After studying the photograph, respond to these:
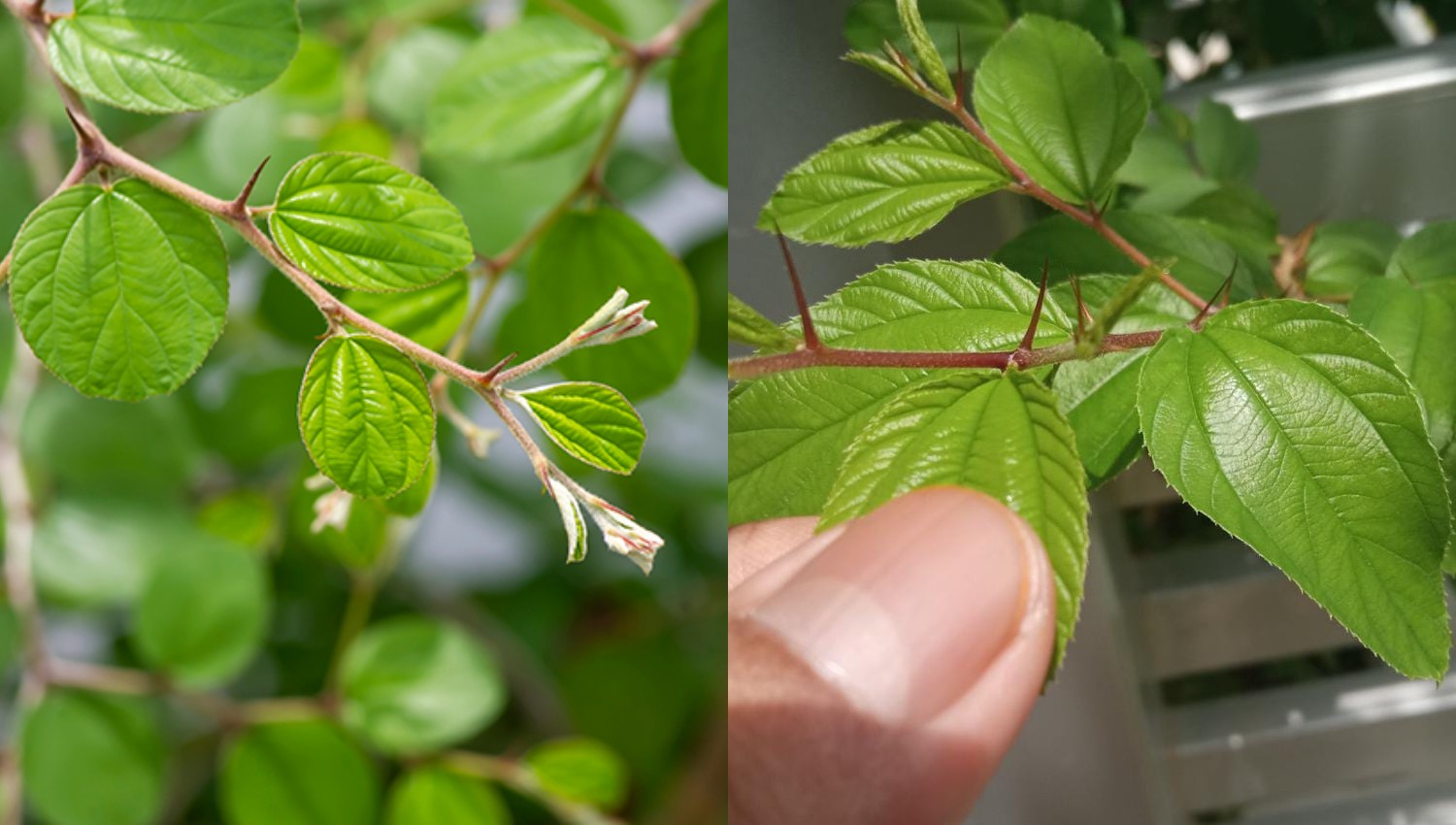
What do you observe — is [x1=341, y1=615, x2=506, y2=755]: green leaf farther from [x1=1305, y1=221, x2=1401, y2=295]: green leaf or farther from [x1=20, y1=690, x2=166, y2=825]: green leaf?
[x1=1305, y1=221, x2=1401, y2=295]: green leaf

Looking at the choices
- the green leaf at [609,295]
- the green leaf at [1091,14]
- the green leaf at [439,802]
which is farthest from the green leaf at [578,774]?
the green leaf at [1091,14]

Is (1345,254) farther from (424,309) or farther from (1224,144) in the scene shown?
(424,309)

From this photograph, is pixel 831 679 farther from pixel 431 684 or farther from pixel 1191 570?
pixel 431 684

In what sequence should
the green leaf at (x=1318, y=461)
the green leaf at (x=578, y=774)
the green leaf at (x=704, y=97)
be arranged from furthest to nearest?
the green leaf at (x=578, y=774)
the green leaf at (x=704, y=97)
the green leaf at (x=1318, y=461)

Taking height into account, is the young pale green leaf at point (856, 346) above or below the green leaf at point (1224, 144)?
below

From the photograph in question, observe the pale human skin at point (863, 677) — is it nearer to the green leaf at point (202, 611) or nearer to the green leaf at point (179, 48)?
the green leaf at point (179, 48)
